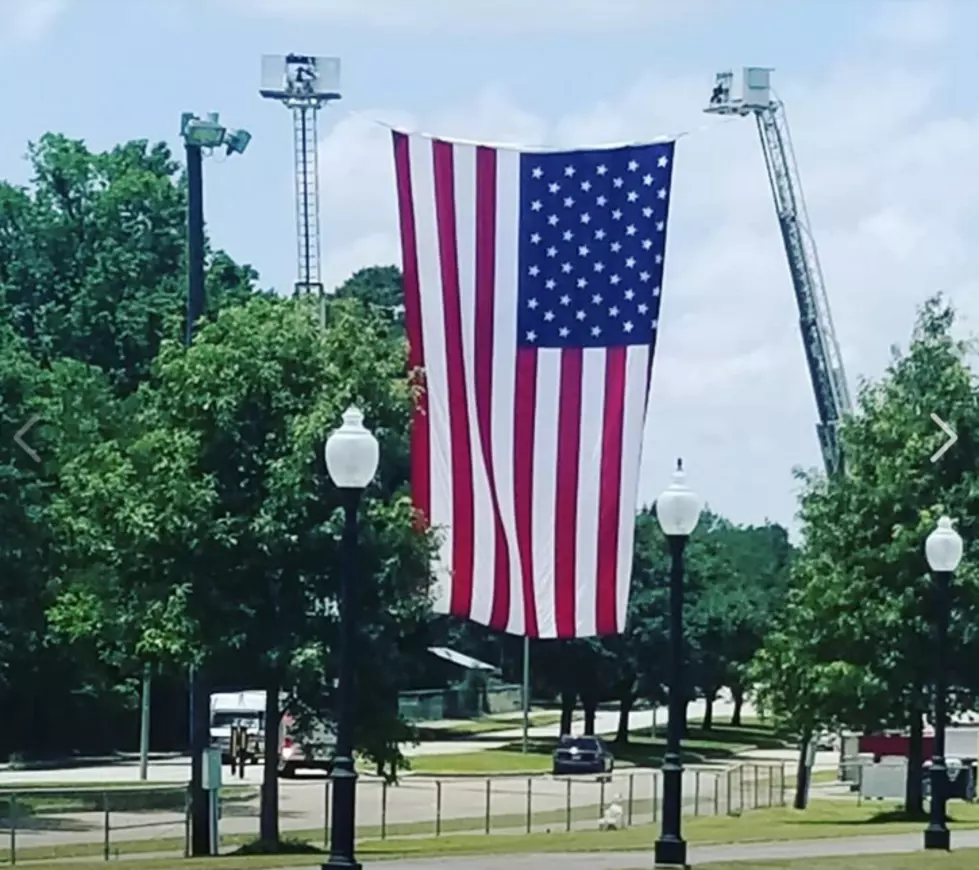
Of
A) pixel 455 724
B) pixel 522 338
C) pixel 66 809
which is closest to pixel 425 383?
pixel 522 338

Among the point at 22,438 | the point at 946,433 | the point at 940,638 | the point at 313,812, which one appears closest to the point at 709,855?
the point at 940,638

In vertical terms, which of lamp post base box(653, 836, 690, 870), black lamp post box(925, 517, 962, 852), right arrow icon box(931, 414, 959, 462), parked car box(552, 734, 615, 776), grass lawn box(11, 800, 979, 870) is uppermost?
right arrow icon box(931, 414, 959, 462)

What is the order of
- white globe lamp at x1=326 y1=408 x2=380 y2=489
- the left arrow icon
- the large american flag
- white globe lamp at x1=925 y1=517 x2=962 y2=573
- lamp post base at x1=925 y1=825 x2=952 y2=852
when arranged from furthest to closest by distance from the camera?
1. the left arrow icon
2. lamp post base at x1=925 y1=825 x2=952 y2=852
3. white globe lamp at x1=925 y1=517 x2=962 y2=573
4. the large american flag
5. white globe lamp at x1=326 y1=408 x2=380 y2=489

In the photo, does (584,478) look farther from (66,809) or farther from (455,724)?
(455,724)

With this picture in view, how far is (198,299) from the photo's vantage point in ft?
106

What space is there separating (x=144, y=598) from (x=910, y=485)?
1415 centimetres

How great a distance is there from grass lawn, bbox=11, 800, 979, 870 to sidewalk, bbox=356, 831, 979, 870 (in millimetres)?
1042

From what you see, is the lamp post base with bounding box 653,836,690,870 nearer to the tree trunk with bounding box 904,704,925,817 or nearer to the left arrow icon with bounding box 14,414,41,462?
the tree trunk with bounding box 904,704,925,817

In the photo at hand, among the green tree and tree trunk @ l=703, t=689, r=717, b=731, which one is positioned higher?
the green tree

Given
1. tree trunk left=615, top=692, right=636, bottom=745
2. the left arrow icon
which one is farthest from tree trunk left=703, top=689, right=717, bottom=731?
the left arrow icon

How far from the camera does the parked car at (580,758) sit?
68.3 meters

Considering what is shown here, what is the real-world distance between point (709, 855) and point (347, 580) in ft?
37.5

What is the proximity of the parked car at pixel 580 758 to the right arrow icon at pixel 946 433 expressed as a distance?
30299 millimetres

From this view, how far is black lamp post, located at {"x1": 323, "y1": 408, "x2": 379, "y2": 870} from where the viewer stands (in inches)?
680
